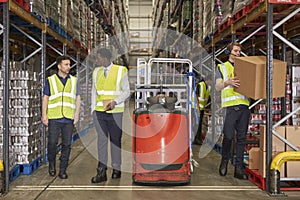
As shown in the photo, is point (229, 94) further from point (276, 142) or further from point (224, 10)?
point (224, 10)

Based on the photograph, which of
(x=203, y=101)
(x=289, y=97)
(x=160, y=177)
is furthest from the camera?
(x=203, y=101)

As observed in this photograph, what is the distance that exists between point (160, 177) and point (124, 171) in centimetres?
131

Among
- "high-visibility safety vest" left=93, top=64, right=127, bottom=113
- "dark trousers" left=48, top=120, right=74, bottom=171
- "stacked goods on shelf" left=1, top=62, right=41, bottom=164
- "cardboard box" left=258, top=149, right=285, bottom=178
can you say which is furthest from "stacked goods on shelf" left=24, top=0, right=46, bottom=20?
"cardboard box" left=258, top=149, right=285, bottom=178

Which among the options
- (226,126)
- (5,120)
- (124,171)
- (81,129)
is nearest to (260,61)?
(226,126)

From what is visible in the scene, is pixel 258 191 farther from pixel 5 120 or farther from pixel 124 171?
A: pixel 5 120

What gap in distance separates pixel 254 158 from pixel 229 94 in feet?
3.04

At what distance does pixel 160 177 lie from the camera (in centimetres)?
527

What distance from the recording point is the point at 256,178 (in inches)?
214

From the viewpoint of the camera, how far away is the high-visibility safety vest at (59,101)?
19.2 ft

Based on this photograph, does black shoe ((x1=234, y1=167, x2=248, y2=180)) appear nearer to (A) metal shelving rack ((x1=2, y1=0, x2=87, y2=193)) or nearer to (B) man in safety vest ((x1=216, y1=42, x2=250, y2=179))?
(B) man in safety vest ((x1=216, y1=42, x2=250, y2=179))

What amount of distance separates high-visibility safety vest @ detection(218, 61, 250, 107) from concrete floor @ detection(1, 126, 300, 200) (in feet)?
3.55

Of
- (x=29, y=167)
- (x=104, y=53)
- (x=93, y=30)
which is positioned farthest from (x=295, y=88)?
(x=93, y=30)

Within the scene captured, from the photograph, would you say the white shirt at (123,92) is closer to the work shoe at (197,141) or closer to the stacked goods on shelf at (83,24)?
the work shoe at (197,141)

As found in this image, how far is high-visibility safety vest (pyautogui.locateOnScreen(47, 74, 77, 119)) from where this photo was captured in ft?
19.2
